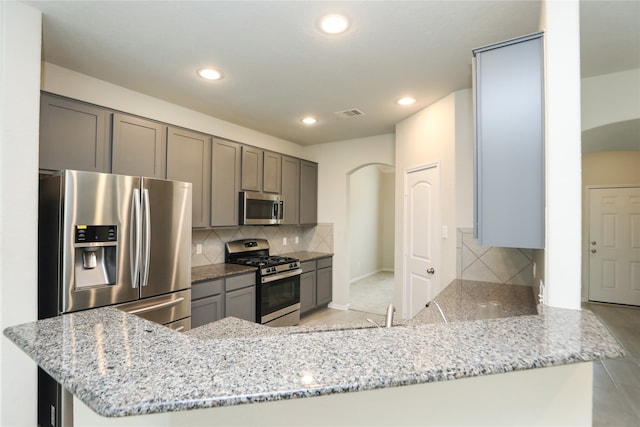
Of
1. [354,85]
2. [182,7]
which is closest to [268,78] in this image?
[354,85]

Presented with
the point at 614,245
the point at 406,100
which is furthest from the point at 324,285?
the point at 614,245

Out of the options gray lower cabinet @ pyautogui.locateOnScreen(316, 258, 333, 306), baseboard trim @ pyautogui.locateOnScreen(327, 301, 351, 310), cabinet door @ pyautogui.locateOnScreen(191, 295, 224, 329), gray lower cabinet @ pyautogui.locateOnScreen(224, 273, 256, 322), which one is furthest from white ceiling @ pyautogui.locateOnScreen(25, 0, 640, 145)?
baseboard trim @ pyautogui.locateOnScreen(327, 301, 351, 310)

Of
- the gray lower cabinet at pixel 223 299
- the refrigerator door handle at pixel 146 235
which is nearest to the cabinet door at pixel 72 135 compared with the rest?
the refrigerator door handle at pixel 146 235

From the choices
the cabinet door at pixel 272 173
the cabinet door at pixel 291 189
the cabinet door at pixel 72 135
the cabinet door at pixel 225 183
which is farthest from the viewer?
the cabinet door at pixel 291 189

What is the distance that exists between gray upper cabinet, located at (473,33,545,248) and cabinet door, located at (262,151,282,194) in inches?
108

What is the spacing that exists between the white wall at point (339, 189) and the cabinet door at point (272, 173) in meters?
0.98

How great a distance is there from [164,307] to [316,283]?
2.40 metres

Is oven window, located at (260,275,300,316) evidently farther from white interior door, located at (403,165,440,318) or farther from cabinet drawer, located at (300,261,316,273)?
white interior door, located at (403,165,440,318)

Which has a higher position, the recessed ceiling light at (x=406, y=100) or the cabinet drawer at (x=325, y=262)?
the recessed ceiling light at (x=406, y=100)

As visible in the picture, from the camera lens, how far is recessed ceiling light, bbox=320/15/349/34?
1.84 meters

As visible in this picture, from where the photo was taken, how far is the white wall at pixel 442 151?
288 cm

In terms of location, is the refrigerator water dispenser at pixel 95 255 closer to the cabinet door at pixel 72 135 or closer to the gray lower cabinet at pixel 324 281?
the cabinet door at pixel 72 135

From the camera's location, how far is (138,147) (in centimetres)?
268

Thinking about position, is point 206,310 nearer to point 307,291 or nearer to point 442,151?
point 307,291
